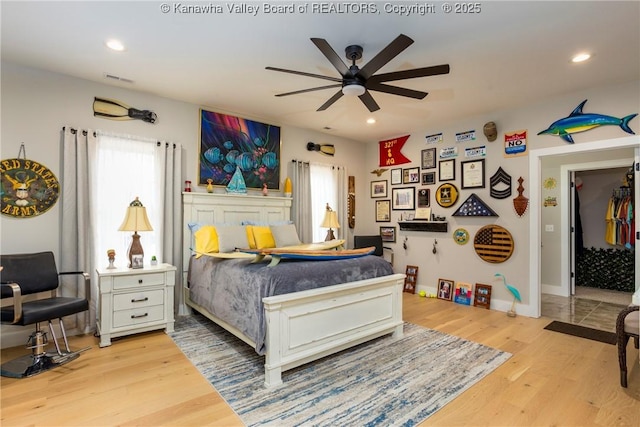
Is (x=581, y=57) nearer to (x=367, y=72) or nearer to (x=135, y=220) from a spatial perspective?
(x=367, y=72)

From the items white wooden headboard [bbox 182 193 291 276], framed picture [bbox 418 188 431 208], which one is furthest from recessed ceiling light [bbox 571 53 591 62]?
white wooden headboard [bbox 182 193 291 276]

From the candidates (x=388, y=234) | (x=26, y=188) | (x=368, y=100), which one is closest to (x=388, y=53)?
(x=368, y=100)

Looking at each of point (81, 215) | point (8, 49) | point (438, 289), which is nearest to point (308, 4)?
point (8, 49)

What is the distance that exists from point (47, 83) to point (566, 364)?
5613mm

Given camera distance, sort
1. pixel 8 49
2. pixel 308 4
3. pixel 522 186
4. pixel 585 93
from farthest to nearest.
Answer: pixel 522 186 < pixel 585 93 < pixel 8 49 < pixel 308 4

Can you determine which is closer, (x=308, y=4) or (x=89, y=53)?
(x=308, y=4)

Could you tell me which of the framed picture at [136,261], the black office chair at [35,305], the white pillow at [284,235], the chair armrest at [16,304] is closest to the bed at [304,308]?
the framed picture at [136,261]

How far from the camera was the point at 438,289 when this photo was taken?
4.96 metres

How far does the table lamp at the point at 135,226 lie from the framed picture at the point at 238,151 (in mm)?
995

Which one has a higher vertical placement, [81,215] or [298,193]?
[298,193]

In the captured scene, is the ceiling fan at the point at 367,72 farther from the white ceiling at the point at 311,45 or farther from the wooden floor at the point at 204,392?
the wooden floor at the point at 204,392

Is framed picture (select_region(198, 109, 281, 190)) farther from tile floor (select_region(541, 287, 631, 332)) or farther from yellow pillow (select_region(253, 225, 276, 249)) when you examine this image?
tile floor (select_region(541, 287, 631, 332))

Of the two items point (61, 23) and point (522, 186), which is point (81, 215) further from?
point (522, 186)

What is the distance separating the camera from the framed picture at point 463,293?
4594mm
